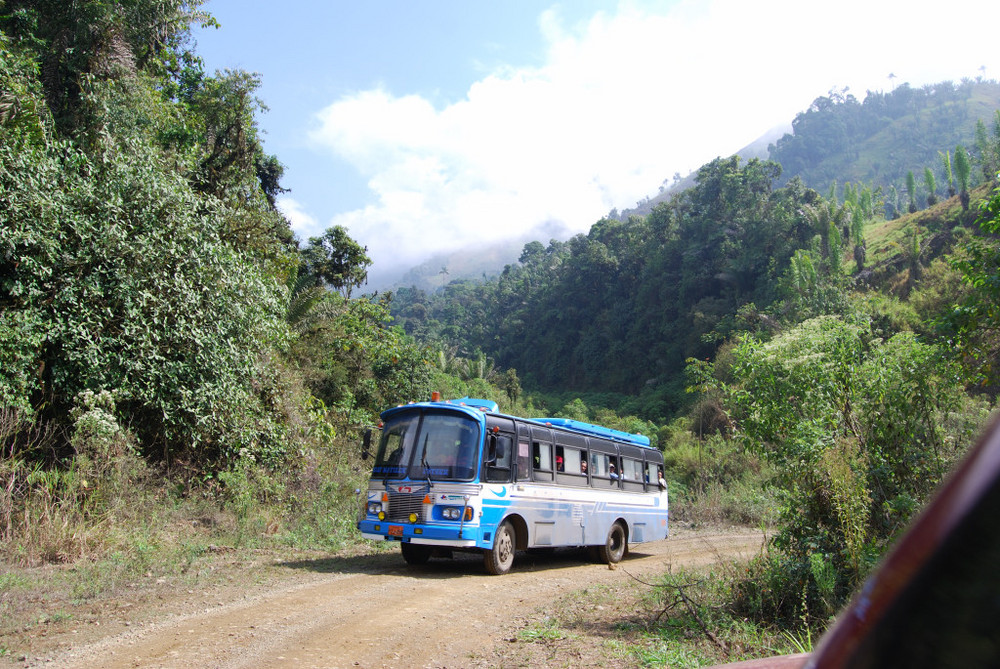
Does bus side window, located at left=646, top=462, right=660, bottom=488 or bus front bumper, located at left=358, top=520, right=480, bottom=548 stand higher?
bus side window, located at left=646, top=462, right=660, bottom=488

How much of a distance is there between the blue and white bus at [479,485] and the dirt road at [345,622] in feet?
2.20

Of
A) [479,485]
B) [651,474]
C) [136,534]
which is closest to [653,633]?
[479,485]

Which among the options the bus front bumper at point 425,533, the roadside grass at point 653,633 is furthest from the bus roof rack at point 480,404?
the roadside grass at point 653,633

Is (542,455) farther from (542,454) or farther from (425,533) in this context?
(425,533)

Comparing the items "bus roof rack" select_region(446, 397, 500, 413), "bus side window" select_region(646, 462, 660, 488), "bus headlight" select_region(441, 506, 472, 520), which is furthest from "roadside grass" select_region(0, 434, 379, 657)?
"bus side window" select_region(646, 462, 660, 488)

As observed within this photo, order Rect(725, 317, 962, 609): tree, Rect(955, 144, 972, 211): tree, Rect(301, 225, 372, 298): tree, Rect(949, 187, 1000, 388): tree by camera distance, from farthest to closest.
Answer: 1. Rect(955, 144, 972, 211): tree
2. Rect(301, 225, 372, 298): tree
3. Rect(949, 187, 1000, 388): tree
4. Rect(725, 317, 962, 609): tree

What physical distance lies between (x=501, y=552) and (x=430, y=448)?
2.12 metres

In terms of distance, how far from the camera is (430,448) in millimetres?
11633

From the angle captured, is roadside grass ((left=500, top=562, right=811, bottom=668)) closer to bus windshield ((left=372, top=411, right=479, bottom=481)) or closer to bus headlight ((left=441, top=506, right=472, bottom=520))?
bus headlight ((left=441, top=506, right=472, bottom=520))

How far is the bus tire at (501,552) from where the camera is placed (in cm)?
1117

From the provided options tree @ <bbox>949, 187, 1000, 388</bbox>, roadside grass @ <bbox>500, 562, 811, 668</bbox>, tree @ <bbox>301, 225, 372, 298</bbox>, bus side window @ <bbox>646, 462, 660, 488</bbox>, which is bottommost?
roadside grass @ <bbox>500, 562, 811, 668</bbox>

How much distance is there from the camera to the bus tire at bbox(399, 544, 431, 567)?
1183 centimetres

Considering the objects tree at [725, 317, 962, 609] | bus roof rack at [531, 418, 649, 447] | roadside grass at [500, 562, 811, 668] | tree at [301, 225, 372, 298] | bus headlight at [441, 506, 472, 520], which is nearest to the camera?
roadside grass at [500, 562, 811, 668]

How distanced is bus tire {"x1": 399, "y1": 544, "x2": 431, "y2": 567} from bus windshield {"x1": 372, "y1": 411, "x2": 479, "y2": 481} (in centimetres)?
127
